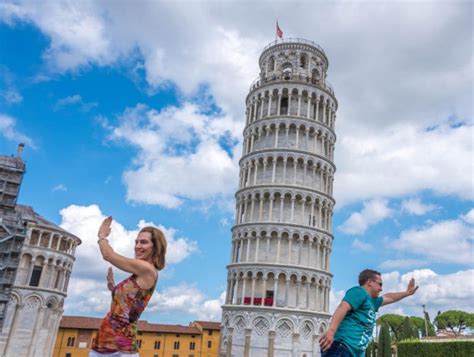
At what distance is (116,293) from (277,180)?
3974 cm

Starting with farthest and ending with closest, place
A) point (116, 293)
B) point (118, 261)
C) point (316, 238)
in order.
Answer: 1. point (316, 238)
2. point (116, 293)
3. point (118, 261)

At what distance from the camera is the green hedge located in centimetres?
3045

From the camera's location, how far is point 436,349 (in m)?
32.7

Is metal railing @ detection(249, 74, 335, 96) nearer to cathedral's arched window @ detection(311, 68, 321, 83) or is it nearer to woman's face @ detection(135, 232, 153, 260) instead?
cathedral's arched window @ detection(311, 68, 321, 83)

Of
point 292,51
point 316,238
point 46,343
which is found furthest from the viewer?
point 46,343

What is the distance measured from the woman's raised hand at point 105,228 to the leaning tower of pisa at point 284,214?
3636 centimetres

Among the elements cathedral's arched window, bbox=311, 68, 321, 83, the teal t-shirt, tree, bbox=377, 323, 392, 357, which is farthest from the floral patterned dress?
tree, bbox=377, 323, 392, 357

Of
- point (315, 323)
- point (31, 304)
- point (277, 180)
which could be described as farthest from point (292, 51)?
point (31, 304)

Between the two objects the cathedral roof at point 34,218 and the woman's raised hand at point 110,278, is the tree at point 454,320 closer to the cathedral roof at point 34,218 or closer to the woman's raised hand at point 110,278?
the cathedral roof at point 34,218

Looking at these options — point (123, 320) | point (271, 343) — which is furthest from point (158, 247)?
point (271, 343)

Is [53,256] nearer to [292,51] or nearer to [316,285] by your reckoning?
[316,285]

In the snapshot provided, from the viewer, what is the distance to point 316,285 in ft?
136

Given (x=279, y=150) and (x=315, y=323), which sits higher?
(x=279, y=150)

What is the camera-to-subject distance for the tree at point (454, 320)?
96562mm
